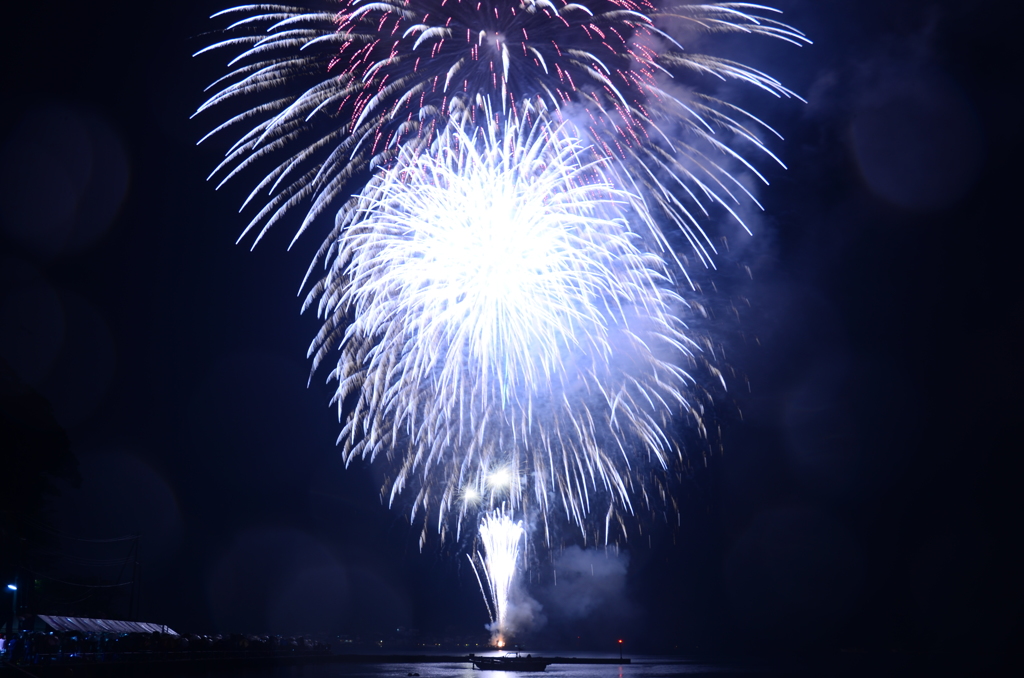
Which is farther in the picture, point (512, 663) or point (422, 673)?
point (512, 663)

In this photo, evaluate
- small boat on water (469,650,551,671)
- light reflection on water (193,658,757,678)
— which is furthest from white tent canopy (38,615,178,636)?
small boat on water (469,650,551,671)

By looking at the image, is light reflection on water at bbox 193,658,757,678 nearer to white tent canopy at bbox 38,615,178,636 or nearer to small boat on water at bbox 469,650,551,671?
small boat on water at bbox 469,650,551,671

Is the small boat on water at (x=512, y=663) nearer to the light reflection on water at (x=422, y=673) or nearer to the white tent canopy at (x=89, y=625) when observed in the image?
the light reflection on water at (x=422, y=673)

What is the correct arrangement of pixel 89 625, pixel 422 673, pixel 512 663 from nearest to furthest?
pixel 89 625 → pixel 422 673 → pixel 512 663

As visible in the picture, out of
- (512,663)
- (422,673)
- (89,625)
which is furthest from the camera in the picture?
(512,663)

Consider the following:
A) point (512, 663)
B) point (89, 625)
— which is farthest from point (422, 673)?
point (89, 625)

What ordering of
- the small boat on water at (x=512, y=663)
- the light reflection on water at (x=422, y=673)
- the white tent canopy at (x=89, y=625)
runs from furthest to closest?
the small boat on water at (x=512, y=663)
the light reflection on water at (x=422, y=673)
the white tent canopy at (x=89, y=625)

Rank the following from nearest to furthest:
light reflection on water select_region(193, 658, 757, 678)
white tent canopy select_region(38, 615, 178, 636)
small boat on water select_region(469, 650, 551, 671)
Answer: white tent canopy select_region(38, 615, 178, 636)
light reflection on water select_region(193, 658, 757, 678)
small boat on water select_region(469, 650, 551, 671)

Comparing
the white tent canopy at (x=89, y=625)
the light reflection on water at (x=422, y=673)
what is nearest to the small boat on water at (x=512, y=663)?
the light reflection on water at (x=422, y=673)

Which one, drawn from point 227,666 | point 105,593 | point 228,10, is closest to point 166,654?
point 227,666

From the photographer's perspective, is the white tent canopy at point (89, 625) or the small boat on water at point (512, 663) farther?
the small boat on water at point (512, 663)

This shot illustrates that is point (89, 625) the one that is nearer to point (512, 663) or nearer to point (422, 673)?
point (422, 673)

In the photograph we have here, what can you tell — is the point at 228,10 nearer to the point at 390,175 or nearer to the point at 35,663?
the point at 390,175
